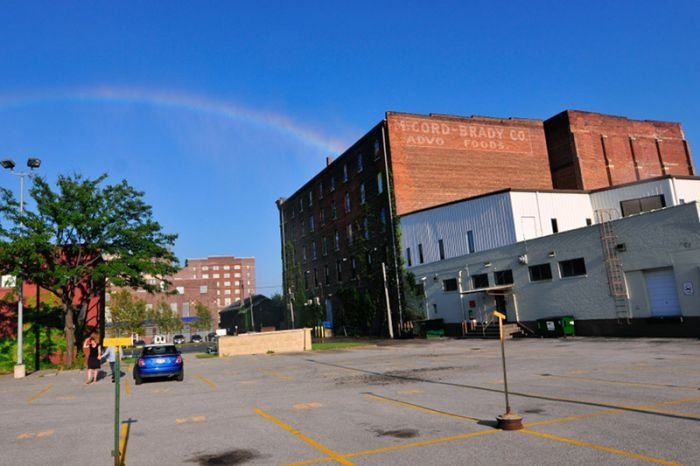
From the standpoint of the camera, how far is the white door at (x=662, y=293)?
24922mm

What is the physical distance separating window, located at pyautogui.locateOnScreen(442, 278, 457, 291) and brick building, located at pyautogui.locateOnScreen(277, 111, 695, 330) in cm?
498

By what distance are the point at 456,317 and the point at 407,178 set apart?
13388 millimetres

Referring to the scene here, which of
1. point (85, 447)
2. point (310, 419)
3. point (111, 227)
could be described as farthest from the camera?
point (111, 227)

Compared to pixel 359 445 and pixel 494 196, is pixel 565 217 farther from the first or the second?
pixel 359 445

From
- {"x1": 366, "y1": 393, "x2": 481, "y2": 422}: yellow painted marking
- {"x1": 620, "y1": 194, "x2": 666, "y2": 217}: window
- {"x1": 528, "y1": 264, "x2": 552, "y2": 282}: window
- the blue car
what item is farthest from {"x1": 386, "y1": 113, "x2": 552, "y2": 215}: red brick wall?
{"x1": 366, "y1": 393, "x2": 481, "y2": 422}: yellow painted marking

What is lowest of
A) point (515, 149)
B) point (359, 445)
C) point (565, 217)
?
point (359, 445)

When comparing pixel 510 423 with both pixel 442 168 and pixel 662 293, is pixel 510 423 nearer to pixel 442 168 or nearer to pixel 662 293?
pixel 662 293

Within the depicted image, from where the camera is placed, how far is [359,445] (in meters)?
7.98

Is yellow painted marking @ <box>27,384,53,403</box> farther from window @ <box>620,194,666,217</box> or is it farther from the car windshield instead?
window @ <box>620,194,666,217</box>

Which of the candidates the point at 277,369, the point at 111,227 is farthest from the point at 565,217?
the point at 111,227

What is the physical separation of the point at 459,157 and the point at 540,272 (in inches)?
745

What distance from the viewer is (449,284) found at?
3994 centimetres

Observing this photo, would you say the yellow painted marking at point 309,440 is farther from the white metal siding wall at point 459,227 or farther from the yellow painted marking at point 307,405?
the white metal siding wall at point 459,227

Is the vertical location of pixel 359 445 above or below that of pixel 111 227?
below
